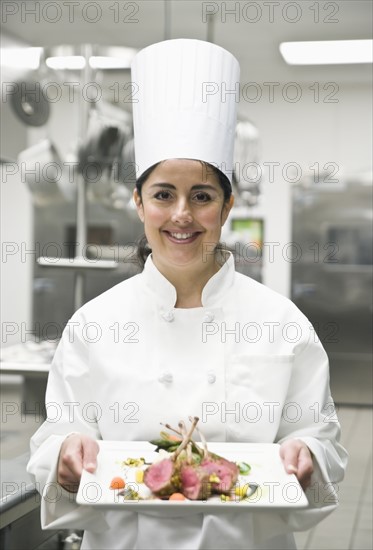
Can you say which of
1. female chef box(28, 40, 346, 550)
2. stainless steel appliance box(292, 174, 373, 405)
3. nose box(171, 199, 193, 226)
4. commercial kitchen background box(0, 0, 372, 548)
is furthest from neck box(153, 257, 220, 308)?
stainless steel appliance box(292, 174, 373, 405)

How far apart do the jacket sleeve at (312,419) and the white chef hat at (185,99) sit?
314mm

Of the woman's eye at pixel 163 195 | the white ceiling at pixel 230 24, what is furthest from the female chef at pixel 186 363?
the white ceiling at pixel 230 24

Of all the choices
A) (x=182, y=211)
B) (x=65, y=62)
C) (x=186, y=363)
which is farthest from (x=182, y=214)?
(x=65, y=62)

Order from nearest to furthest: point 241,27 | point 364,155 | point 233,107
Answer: point 233,107 < point 241,27 < point 364,155

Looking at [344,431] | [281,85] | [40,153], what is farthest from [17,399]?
[281,85]

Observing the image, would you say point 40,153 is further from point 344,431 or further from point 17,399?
point 344,431

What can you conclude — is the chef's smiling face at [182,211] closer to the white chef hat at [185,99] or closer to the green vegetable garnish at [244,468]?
the white chef hat at [185,99]

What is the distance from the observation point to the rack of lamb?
42.4 inches

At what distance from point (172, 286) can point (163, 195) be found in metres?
0.15

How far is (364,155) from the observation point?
3.18 m

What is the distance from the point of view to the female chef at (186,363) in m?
1.15

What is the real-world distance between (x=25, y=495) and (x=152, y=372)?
831 mm

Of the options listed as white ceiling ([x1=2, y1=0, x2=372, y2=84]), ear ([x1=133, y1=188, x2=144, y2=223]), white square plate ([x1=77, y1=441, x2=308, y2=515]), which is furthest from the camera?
white ceiling ([x1=2, y1=0, x2=372, y2=84])

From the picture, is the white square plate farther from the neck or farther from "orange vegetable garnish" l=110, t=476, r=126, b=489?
the neck
